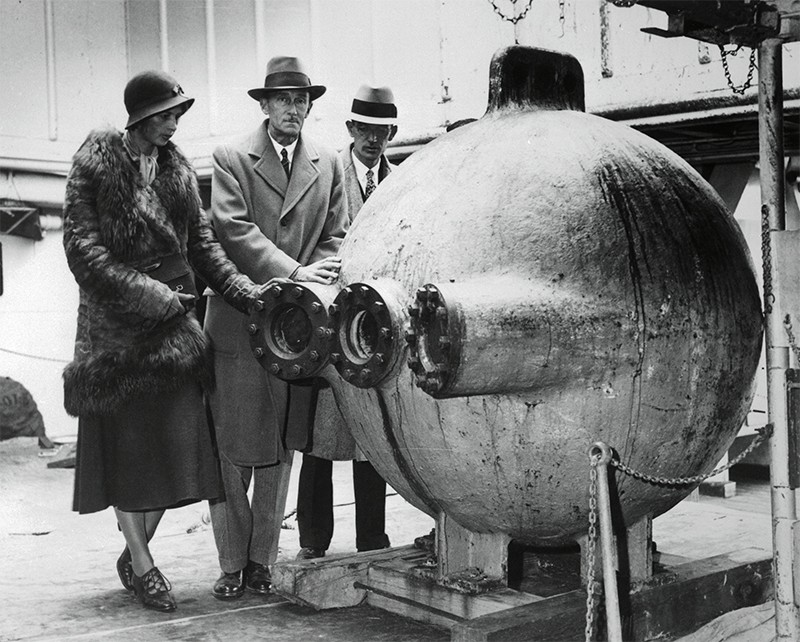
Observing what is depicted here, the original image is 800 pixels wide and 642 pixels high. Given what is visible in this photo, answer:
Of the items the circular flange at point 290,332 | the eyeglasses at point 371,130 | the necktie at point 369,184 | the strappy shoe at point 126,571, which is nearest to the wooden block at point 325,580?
the strappy shoe at point 126,571

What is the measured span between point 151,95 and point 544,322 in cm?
180

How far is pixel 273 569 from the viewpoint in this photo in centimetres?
381

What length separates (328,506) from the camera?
4613mm

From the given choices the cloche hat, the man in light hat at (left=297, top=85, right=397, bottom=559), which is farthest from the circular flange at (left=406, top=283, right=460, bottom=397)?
the man in light hat at (left=297, top=85, right=397, bottom=559)

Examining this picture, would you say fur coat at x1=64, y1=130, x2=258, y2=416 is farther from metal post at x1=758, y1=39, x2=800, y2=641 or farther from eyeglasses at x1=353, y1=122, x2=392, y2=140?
metal post at x1=758, y1=39, x2=800, y2=641

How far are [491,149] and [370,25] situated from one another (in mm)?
6288

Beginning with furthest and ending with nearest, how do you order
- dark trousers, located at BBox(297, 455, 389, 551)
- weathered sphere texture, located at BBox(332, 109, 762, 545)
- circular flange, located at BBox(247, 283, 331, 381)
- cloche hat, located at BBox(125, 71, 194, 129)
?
dark trousers, located at BBox(297, 455, 389, 551)
cloche hat, located at BBox(125, 71, 194, 129)
circular flange, located at BBox(247, 283, 331, 381)
weathered sphere texture, located at BBox(332, 109, 762, 545)

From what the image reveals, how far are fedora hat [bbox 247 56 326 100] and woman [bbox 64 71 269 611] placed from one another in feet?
1.19

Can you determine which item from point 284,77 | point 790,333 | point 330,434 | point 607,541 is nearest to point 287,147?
point 284,77

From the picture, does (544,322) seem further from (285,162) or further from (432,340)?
(285,162)

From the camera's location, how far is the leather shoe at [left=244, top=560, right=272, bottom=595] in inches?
159

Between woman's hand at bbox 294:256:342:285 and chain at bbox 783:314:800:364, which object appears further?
woman's hand at bbox 294:256:342:285

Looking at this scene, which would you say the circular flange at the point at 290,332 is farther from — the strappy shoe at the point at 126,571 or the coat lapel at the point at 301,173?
the strappy shoe at the point at 126,571

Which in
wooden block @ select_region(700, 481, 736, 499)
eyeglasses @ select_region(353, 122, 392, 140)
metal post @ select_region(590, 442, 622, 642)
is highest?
eyeglasses @ select_region(353, 122, 392, 140)
